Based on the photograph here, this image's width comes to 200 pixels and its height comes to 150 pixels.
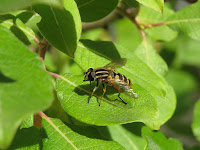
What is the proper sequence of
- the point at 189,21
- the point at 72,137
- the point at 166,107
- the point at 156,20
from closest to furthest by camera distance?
the point at 72,137, the point at 166,107, the point at 189,21, the point at 156,20

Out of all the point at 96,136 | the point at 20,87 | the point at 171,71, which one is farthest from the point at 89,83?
the point at 171,71

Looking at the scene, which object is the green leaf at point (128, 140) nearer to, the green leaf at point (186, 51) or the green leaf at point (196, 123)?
the green leaf at point (196, 123)

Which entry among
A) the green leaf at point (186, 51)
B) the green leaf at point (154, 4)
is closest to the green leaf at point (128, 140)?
the green leaf at point (154, 4)

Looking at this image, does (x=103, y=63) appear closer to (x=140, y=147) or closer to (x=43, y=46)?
(x=43, y=46)

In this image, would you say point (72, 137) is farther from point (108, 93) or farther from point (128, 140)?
point (128, 140)

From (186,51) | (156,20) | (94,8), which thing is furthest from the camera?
(186,51)

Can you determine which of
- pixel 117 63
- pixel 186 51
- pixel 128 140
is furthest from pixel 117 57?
pixel 186 51
